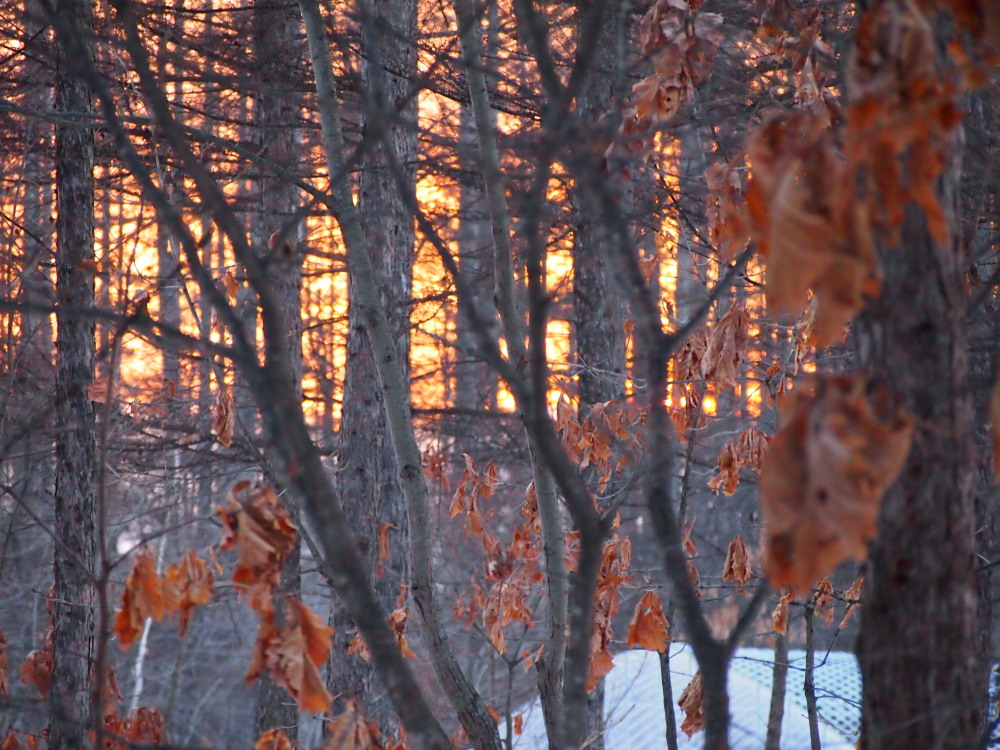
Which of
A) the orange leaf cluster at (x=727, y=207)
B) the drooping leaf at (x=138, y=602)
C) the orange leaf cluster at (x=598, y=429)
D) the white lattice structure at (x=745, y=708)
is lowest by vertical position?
the white lattice structure at (x=745, y=708)

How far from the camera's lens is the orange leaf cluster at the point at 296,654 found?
1.92 m

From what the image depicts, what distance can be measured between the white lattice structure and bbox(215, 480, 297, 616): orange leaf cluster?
476 centimetres

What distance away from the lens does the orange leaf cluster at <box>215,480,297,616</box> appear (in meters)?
1.89

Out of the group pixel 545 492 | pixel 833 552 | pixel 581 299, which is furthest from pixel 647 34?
pixel 581 299

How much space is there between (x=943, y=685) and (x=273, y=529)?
136cm

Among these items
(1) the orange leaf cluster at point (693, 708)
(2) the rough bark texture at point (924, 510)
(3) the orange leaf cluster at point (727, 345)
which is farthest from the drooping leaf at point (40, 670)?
(2) the rough bark texture at point (924, 510)

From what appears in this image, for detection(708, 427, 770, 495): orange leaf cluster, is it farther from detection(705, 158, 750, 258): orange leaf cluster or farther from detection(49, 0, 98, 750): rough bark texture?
detection(49, 0, 98, 750): rough bark texture

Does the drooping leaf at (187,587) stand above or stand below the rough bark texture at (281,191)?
below

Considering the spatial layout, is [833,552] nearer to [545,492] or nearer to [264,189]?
[545,492]

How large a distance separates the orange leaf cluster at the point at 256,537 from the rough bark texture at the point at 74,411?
118 inches

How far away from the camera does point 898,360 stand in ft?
5.01

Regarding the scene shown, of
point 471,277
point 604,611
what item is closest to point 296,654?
point 604,611

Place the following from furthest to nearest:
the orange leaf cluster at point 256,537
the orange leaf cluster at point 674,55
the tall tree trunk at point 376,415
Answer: the tall tree trunk at point 376,415 < the orange leaf cluster at point 674,55 < the orange leaf cluster at point 256,537

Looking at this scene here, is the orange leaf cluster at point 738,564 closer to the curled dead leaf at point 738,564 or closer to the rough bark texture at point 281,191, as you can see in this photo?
the curled dead leaf at point 738,564
